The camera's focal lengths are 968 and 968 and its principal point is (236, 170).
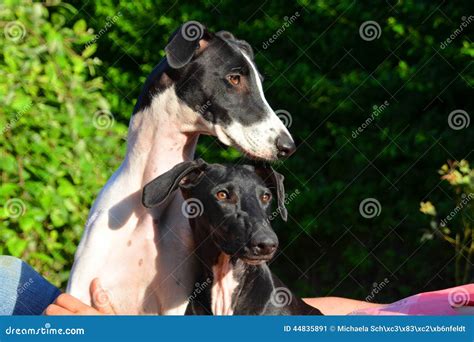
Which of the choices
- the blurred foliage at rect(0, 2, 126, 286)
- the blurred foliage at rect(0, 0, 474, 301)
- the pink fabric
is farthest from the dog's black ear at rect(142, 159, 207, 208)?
the blurred foliage at rect(0, 0, 474, 301)

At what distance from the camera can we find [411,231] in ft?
22.5

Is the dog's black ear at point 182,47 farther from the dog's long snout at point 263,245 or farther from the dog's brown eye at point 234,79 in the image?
the dog's long snout at point 263,245

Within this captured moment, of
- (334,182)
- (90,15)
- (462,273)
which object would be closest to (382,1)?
(334,182)

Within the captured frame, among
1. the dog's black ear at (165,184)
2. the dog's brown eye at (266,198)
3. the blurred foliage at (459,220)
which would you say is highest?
the dog's brown eye at (266,198)

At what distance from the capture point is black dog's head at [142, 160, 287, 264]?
3.60 meters

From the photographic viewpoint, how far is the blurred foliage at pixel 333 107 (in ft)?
18.9

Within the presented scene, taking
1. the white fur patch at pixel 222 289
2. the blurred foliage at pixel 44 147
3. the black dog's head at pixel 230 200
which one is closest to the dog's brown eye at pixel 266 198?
the black dog's head at pixel 230 200

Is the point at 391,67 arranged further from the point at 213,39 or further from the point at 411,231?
the point at 213,39

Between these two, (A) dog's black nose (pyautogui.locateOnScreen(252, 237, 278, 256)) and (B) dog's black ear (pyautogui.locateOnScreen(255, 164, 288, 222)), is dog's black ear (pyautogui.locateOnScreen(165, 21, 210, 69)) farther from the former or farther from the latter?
(A) dog's black nose (pyautogui.locateOnScreen(252, 237, 278, 256))

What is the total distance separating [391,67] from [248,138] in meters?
3.17

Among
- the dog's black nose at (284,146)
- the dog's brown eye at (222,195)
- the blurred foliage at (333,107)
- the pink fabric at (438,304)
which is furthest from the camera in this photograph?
the blurred foliage at (333,107)

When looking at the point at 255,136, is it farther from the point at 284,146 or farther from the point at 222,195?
the point at 222,195

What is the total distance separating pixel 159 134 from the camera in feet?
12.6

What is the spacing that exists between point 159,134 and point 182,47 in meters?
0.36
